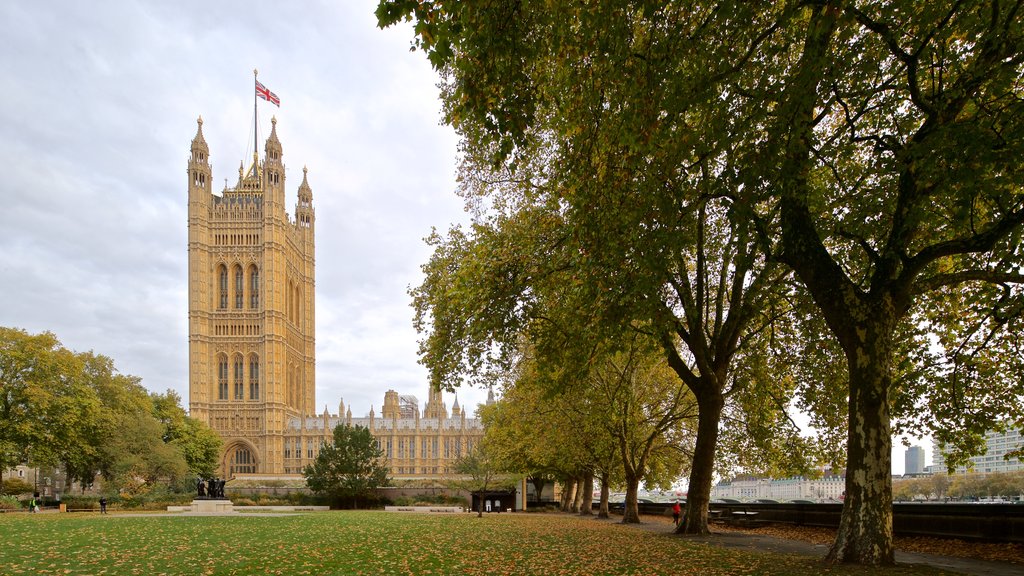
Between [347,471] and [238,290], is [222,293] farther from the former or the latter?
[347,471]

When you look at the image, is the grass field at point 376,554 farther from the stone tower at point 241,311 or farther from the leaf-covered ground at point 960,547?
the stone tower at point 241,311

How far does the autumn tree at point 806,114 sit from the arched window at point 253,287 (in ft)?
422

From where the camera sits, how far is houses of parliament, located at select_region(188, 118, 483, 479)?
128 meters

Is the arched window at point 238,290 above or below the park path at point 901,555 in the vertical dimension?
above

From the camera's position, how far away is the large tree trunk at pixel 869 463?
12.8 metres

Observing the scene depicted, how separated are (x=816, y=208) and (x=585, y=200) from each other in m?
5.70

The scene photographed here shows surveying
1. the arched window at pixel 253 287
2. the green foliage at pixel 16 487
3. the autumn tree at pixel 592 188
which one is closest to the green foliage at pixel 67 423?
the green foliage at pixel 16 487

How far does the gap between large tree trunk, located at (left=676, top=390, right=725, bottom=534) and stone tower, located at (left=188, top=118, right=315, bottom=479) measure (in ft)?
384

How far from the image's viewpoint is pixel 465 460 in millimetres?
80188

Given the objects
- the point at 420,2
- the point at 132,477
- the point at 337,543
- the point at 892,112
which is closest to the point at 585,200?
the point at 420,2

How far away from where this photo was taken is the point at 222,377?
431 ft

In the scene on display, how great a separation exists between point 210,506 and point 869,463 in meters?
44.1

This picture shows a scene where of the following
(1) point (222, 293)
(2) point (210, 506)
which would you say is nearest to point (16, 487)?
(2) point (210, 506)

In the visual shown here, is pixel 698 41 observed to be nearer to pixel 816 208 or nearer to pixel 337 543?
pixel 816 208
